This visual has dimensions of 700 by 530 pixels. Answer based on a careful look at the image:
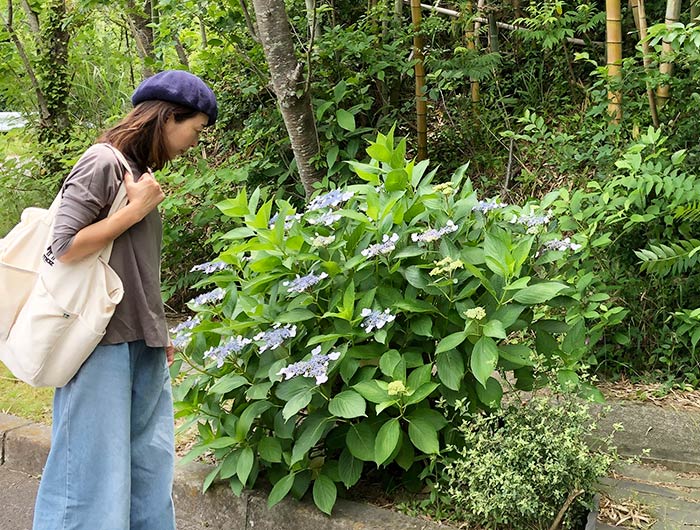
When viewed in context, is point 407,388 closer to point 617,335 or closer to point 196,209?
point 617,335

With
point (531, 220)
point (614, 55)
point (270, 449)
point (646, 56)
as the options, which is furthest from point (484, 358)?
point (614, 55)

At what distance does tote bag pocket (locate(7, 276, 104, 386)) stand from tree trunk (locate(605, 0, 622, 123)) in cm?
370

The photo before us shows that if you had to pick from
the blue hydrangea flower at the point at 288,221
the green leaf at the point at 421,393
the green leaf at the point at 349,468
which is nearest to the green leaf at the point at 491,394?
the green leaf at the point at 421,393

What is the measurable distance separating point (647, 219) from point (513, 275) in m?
1.54

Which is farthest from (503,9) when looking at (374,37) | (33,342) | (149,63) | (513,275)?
(33,342)

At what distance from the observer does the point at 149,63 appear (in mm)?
5762

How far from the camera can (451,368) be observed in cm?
290

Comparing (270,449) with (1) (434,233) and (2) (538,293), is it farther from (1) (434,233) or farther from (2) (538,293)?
(2) (538,293)

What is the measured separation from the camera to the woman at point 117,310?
8.02 feet

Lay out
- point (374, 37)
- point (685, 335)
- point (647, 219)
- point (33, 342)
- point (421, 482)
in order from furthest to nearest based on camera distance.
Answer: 1. point (374, 37)
2. point (685, 335)
3. point (647, 219)
4. point (421, 482)
5. point (33, 342)

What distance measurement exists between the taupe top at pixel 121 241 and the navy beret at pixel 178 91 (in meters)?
0.25

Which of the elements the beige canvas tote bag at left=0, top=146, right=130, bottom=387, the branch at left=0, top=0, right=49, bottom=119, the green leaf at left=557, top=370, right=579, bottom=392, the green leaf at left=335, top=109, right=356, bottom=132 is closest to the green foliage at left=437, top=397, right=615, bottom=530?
the green leaf at left=557, top=370, right=579, bottom=392

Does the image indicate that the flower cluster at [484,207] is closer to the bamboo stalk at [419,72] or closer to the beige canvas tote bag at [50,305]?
the beige canvas tote bag at [50,305]

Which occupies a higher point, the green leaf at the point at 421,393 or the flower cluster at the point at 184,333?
Answer: the flower cluster at the point at 184,333
